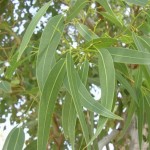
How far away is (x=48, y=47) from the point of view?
1.00 meters

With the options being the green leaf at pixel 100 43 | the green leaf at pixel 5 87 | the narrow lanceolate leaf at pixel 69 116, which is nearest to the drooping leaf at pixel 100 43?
the green leaf at pixel 100 43

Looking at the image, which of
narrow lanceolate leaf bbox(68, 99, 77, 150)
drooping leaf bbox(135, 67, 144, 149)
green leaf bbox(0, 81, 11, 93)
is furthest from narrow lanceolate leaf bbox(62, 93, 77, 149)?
green leaf bbox(0, 81, 11, 93)

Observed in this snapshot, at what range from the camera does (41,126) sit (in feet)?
3.11

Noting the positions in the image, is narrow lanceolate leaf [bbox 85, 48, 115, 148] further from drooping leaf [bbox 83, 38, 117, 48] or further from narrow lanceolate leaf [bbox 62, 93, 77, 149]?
narrow lanceolate leaf [bbox 62, 93, 77, 149]

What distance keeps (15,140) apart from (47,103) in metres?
0.20

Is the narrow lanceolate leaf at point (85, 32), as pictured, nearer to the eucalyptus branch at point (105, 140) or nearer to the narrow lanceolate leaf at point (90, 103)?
the narrow lanceolate leaf at point (90, 103)

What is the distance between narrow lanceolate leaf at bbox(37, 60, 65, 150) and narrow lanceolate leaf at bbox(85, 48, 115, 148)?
0.31 feet

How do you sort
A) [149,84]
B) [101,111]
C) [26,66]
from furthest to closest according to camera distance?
[26,66] < [149,84] < [101,111]

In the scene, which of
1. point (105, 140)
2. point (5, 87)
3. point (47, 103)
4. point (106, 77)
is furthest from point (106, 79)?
point (105, 140)

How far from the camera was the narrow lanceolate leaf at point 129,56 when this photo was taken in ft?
3.18

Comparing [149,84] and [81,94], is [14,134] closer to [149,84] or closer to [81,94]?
[81,94]

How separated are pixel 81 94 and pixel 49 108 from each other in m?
0.08

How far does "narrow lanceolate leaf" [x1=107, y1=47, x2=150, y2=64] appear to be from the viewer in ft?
3.18

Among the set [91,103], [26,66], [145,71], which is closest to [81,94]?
[91,103]
